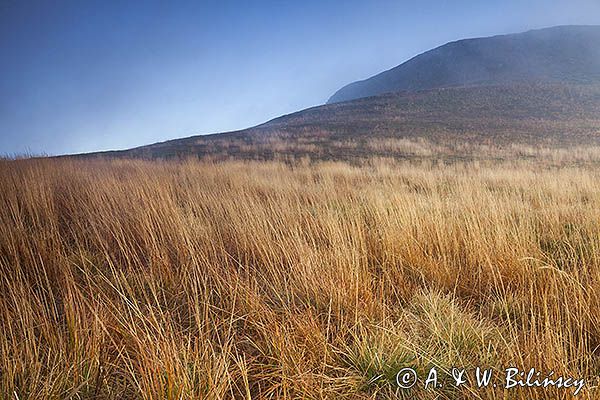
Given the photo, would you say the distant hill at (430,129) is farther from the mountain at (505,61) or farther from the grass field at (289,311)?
the mountain at (505,61)

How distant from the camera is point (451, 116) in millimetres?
27641

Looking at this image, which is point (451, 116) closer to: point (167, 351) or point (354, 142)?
point (354, 142)

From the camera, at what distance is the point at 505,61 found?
69.7m

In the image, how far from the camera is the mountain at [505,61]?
55.6 meters

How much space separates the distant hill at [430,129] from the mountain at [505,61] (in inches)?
833

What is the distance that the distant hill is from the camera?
659 inches

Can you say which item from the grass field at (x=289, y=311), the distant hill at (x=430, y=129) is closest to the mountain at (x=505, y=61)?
the distant hill at (x=430, y=129)

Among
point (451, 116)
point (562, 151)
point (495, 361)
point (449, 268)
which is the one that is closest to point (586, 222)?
point (449, 268)

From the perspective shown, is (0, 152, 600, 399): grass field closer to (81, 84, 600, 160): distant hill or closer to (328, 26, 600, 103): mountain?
(81, 84, 600, 160): distant hill

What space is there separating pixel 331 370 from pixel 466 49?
344 ft

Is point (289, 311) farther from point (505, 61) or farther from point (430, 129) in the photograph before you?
point (505, 61)

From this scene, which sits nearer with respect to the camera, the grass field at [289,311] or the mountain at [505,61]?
the grass field at [289,311]

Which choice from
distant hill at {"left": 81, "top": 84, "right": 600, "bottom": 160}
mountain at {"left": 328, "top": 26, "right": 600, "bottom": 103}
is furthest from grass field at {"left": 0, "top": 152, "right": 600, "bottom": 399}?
mountain at {"left": 328, "top": 26, "right": 600, "bottom": 103}

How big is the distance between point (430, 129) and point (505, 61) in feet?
218
